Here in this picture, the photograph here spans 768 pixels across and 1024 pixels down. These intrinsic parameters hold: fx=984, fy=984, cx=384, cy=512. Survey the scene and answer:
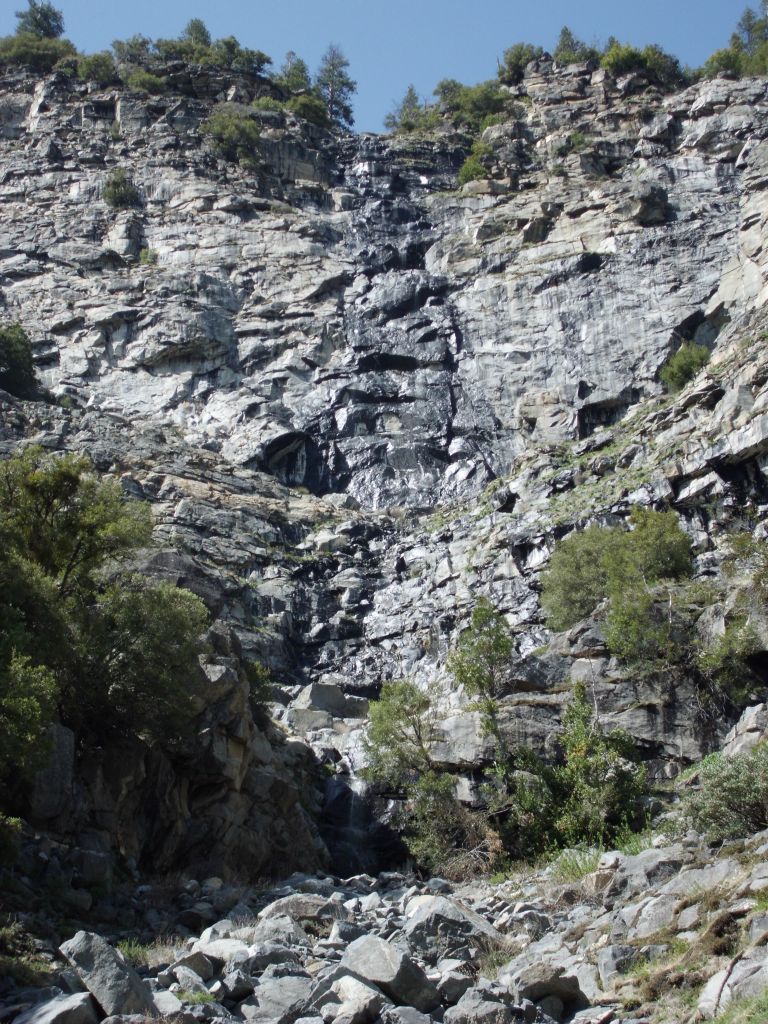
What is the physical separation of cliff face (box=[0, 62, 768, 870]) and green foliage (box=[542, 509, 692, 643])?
68.4 inches

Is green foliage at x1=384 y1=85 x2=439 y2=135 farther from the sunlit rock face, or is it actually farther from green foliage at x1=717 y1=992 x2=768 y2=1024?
green foliage at x1=717 y1=992 x2=768 y2=1024

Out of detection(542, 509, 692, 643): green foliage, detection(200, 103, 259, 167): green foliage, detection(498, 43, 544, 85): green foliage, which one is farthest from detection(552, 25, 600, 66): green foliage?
detection(542, 509, 692, 643): green foliage

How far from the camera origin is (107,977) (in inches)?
337

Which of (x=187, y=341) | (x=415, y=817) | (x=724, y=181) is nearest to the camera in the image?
(x=415, y=817)

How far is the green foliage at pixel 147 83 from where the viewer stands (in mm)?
77062

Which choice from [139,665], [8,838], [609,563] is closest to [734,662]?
[609,563]

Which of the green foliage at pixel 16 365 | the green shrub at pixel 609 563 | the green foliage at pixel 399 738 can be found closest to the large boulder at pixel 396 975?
the green foliage at pixel 399 738

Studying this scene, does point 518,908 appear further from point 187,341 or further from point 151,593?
point 187,341

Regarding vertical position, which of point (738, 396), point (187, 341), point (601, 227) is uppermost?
point (601, 227)

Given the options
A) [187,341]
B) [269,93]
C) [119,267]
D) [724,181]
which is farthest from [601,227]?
[269,93]

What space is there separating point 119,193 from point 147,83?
56.2 feet

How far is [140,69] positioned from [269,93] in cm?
1050

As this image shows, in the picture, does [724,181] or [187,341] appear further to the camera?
[724,181]

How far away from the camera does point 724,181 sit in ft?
194
